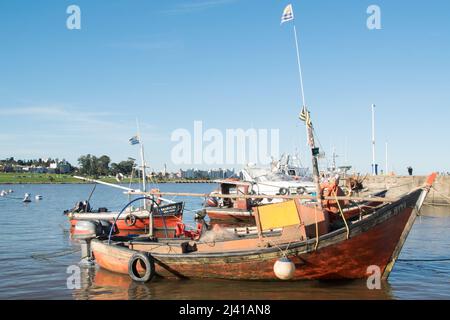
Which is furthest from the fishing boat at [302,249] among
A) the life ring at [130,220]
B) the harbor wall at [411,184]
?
the harbor wall at [411,184]

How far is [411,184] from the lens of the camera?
1783 inches

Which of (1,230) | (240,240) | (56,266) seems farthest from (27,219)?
(240,240)

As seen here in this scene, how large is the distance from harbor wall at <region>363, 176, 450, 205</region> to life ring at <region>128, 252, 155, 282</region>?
29.1m

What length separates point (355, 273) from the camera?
573 inches

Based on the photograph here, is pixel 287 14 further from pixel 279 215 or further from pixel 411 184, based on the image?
pixel 411 184

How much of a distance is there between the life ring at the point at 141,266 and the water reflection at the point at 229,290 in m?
0.27

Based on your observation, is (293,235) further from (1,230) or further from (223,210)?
(1,230)

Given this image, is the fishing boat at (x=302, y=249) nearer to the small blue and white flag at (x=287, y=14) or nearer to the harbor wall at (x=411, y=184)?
the small blue and white flag at (x=287, y=14)

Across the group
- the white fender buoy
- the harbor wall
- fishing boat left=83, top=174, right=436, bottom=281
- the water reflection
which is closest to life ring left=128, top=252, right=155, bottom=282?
fishing boat left=83, top=174, right=436, bottom=281

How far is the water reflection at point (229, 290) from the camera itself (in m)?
13.6

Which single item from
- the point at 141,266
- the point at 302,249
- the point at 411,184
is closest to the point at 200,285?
the point at 141,266

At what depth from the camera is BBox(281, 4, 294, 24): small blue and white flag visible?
15716 mm
